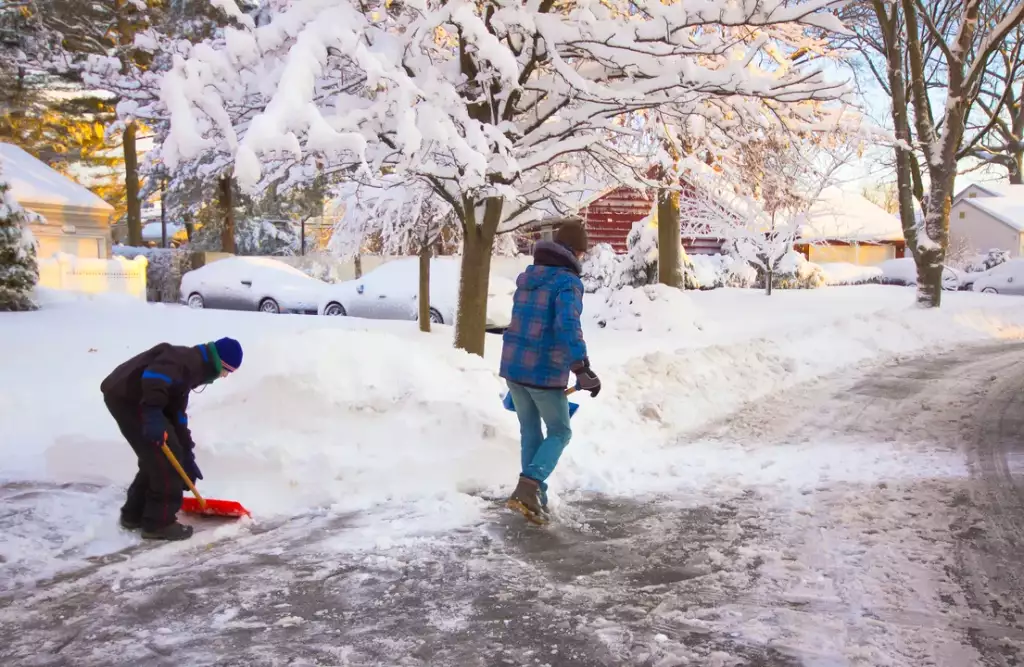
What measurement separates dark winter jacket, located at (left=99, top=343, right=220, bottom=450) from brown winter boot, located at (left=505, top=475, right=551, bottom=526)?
195 cm

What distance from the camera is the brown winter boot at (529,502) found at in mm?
5121

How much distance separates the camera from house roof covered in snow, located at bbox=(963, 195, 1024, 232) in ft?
159

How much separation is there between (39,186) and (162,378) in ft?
70.8

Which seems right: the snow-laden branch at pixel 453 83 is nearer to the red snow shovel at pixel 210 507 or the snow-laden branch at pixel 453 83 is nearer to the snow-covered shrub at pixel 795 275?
the red snow shovel at pixel 210 507

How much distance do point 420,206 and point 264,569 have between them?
6983 mm

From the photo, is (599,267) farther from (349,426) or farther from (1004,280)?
(1004,280)

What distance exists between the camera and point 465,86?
8391mm

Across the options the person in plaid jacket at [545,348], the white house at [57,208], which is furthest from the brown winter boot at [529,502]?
the white house at [57,208]

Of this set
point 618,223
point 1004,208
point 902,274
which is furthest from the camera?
point 1004,208

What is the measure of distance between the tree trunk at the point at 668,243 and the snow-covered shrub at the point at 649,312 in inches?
95.7

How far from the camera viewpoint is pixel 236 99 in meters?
7.56

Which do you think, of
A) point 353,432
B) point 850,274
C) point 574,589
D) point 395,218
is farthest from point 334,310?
point 850,274

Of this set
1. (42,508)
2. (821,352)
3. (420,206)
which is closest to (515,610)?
(42,508)

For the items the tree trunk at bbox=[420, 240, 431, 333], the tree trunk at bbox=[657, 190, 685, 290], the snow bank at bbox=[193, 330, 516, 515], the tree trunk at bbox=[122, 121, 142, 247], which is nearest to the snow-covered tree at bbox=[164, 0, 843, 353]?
the snow bank at bbox=[193, 330, 516, 515]
